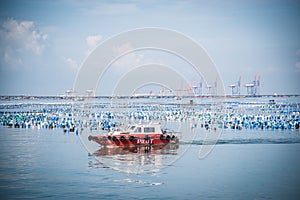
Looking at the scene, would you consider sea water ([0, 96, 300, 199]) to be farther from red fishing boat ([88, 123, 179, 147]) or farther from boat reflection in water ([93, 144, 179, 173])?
red fishing boat ([88, 123, 179, 147])

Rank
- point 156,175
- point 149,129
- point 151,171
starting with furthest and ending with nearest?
point 149,129, point 151,171, point 156,175

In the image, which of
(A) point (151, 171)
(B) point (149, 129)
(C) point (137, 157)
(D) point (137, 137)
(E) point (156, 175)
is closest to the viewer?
(E) point (156, 175)

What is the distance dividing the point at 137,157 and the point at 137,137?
15.2ft

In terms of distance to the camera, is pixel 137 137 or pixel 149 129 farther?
pixel 149 129

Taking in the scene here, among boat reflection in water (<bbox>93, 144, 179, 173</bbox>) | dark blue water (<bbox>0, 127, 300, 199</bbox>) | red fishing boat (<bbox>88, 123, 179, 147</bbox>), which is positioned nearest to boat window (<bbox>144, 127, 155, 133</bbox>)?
red fishing boat (<bbox>88, 123, 179, 147</bbox>)

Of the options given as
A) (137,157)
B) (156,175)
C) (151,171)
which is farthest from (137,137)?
(156,175)

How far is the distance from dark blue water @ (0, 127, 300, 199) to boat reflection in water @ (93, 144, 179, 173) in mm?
226

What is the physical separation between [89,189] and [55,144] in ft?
62.8

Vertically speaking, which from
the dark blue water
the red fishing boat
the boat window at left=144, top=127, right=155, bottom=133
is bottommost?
the dark blue water

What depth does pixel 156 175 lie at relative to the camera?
2902 cm

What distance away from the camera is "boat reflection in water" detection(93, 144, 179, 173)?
3172cm

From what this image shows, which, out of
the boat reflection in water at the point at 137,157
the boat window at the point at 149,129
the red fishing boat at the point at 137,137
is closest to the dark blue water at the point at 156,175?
the boat reflection in water at the point at 137,157

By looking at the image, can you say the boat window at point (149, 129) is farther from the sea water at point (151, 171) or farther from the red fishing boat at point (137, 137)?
the sea water at point (151, 171)

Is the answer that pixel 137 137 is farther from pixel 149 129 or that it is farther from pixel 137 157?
pixel 137 157
